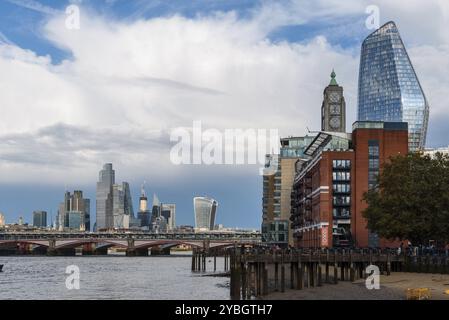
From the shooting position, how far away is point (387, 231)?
308ft

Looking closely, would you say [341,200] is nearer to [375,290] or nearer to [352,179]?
[352,179]

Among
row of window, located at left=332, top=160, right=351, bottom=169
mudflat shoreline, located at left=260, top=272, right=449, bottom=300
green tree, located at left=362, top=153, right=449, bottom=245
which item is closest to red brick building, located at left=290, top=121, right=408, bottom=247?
row of window, located at left=332, top=160, right=351, bottom=169

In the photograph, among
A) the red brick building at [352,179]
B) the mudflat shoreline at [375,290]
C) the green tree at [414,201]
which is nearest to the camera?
the mudflat shoreline at [375,290]

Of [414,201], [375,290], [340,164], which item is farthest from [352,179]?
[375,290]

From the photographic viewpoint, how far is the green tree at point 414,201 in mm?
89438

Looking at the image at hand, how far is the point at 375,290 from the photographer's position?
63.4 metres

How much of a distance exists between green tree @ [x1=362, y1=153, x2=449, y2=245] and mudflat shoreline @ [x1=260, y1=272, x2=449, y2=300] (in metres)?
12.2

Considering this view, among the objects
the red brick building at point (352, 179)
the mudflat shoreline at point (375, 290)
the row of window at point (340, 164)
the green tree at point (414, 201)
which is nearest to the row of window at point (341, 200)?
the red brick building at point (352, 179)

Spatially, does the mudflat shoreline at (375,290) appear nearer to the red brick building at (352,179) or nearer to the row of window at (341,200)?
the red brick building at (352,179)

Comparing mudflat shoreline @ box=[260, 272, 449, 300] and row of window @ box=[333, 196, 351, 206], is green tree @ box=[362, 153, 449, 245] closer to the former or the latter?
mudflat shoreline @ box=[260, 272, 449, 300]

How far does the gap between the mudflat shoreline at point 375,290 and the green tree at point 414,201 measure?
12233 millimetres

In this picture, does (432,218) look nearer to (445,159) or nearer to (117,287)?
(445,159)

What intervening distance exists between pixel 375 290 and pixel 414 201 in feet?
97.0
